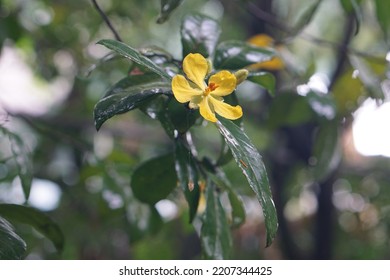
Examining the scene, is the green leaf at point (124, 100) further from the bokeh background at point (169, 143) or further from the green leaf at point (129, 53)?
the bokeh background at point (169, 143)

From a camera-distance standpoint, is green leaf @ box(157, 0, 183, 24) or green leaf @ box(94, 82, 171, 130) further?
green leaf @ box(157, 0, 183, 24)

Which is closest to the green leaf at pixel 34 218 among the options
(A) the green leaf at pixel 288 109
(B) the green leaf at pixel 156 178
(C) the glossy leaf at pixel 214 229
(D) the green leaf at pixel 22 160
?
(D) the green leaf at pixel 22 160

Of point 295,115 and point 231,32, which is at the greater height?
point 295,115

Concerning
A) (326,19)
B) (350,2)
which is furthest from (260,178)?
(326,19)

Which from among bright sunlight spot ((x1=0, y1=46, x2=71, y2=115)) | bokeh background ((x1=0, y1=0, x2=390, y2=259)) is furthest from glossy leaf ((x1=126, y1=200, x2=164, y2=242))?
bright sunlight spot ((x1=0, y1=46, x2=71, y2=115))

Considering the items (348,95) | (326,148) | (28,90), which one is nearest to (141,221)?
(326,148)

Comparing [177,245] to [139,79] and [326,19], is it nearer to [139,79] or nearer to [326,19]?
[326,19]

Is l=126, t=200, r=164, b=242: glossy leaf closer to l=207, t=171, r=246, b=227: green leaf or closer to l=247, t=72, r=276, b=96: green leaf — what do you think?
l=207, t=171, r=246, b=227: green leaf
